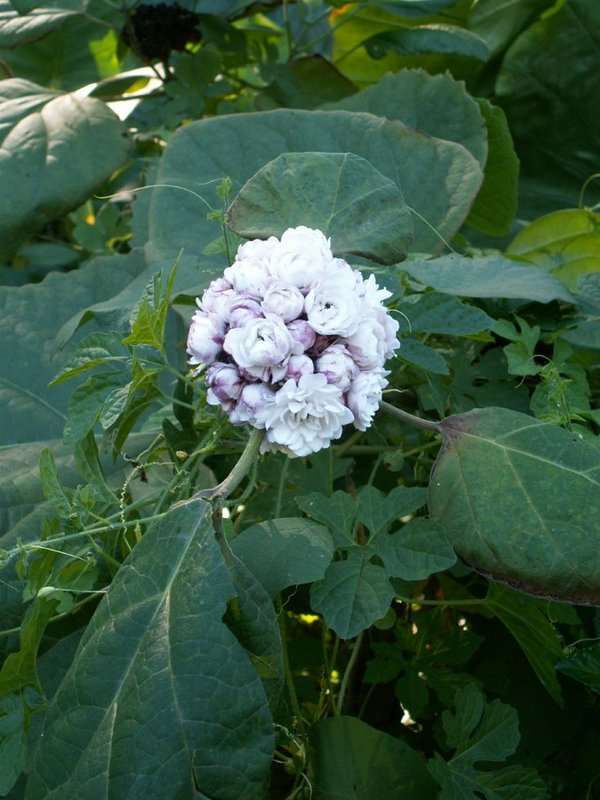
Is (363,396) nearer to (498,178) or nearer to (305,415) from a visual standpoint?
(305,415)

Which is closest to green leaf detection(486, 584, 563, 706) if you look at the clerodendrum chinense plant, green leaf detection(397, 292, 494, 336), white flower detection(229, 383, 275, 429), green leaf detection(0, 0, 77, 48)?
the clerodendrum chinense plant

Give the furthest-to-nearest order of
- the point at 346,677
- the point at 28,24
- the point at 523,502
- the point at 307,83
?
the point at 307,83
the point at 28,24
the point at 346,677
the point at 523,502

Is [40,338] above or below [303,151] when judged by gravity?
below

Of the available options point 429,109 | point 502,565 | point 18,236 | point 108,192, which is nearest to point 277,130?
point 429,109

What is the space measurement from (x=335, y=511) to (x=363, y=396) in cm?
17

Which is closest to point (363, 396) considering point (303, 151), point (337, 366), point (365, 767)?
point (337, 366)

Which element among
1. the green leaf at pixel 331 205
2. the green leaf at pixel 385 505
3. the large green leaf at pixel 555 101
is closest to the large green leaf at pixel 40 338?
the green leaf at pixel 331 205

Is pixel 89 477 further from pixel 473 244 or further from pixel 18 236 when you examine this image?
pixel 473 244

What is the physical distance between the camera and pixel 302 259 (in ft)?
2.56

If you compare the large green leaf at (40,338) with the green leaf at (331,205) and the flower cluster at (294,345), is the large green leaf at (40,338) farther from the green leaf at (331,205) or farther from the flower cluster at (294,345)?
the flower cluster at (294,345)

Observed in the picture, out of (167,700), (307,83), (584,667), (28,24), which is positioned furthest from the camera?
(307,83)

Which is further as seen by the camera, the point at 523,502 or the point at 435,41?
the point at 435,41

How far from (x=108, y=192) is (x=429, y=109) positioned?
1.81 feet

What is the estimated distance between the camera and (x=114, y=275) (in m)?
1.30
